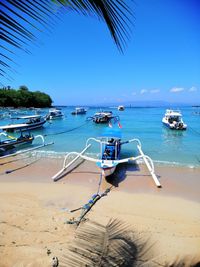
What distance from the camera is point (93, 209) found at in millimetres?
5879

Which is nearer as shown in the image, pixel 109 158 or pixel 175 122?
pixel 109 158

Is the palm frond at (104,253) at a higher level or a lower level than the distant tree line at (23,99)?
lower

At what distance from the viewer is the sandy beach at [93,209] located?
409cm

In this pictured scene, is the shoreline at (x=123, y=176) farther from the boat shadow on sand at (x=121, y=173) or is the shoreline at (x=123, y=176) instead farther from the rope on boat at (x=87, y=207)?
the rope on boat at (x=87, y=207)

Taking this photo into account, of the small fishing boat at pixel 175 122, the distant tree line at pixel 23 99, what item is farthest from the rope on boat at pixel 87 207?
the small fishing boat at pixel 175 122

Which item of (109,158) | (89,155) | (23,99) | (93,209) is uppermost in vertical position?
(23,99)

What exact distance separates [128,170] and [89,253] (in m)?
6.40

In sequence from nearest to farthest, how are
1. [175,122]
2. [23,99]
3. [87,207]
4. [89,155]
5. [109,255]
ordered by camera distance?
[109,255]
[87,207]
[89,155]
[175,122]
[23,99]

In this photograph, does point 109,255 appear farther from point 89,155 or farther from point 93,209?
point 89,155

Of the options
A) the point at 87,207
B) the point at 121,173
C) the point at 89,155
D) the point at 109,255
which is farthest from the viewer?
the point at 89,155

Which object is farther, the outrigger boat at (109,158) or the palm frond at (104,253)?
the outrigger boat at (109,158)

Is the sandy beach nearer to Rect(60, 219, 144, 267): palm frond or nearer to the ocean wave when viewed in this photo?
Rect(60, 219, 144, 267): palm frond

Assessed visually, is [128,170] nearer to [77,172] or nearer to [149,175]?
[149,175]

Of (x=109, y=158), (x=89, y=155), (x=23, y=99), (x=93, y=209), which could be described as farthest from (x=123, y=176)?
(x=23, y=99)
